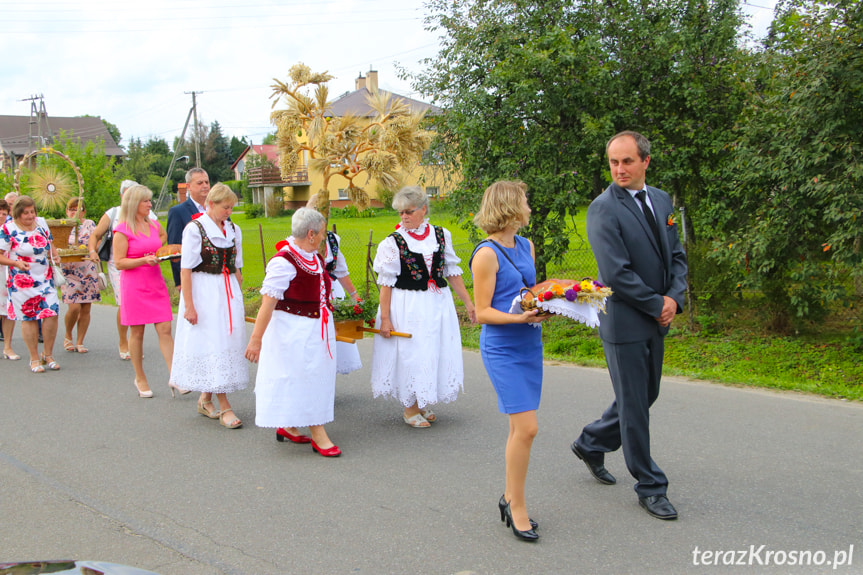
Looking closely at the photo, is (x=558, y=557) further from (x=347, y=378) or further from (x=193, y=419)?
(x=347, y=378)

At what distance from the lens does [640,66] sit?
9.55m

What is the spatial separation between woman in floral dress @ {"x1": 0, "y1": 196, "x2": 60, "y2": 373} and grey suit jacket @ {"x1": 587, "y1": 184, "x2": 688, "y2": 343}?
7143 millimetres

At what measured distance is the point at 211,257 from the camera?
6301 mm

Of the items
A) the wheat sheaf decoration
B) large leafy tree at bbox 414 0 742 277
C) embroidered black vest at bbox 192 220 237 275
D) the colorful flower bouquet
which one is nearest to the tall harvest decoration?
embroidered black vest at bbox 192 220 237 275

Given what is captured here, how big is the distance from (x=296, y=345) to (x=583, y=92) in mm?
5757

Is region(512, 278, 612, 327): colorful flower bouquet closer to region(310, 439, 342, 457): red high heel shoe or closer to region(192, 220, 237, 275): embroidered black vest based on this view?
region(310, 439, 342, 457): red high heel shoe

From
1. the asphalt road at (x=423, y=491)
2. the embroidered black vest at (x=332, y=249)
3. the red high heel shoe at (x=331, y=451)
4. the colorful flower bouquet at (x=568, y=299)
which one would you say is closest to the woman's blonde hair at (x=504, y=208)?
the colorful flower bouquet at (x=568, y=299)

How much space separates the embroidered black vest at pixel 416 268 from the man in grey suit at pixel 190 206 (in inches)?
91.4

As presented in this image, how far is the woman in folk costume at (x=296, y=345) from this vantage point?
537 cm

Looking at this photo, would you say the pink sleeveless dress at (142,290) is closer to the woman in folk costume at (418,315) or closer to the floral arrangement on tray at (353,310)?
the floral arrangement on tray at (353,310)

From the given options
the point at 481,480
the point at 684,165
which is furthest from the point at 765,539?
the point at 684,165

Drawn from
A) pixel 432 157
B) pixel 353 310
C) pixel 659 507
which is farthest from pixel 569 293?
pixel 432 157

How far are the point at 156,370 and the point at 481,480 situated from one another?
519 centimetres

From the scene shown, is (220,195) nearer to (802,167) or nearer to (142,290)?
(142,290)
